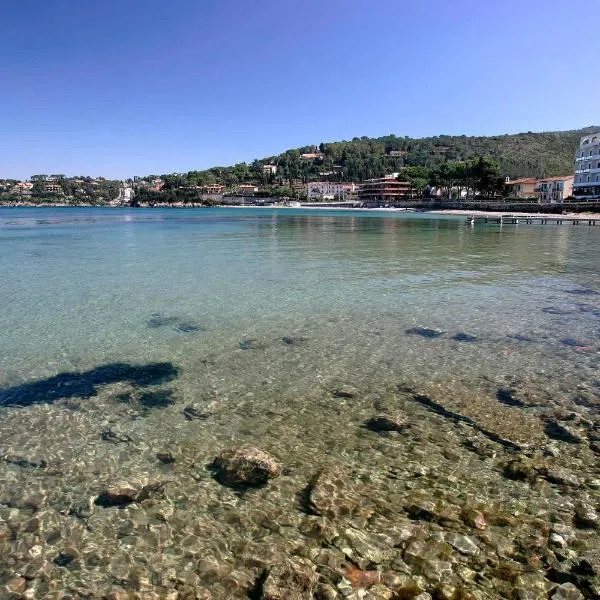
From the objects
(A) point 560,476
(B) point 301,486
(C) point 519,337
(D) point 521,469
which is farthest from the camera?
(C) point 519,337

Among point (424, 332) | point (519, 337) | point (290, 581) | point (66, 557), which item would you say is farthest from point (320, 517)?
point (519, 337)

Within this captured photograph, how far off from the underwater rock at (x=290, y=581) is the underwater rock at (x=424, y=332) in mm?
8952

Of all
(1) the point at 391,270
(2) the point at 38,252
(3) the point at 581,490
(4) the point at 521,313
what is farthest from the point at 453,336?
(2) the point at 38,252

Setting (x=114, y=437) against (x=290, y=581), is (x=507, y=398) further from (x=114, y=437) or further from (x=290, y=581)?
(x=114, y=437)

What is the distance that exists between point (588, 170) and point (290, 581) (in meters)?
130

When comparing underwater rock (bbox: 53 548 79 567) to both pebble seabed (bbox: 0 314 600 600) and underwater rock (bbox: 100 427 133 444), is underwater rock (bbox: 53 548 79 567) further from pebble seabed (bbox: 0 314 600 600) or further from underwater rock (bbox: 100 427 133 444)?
underwater rock (bbox: 100 427 133 444)

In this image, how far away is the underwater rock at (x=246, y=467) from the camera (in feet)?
19.8

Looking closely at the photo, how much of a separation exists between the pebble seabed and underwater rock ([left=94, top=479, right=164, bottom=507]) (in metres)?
0.02

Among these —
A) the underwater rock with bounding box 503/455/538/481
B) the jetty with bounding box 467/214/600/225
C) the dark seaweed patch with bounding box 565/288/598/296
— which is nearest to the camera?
the underwater rock with bounding box 503/455/538/481

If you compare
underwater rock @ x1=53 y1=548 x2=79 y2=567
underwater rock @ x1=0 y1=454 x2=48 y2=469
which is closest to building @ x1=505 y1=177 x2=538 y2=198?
underwater rock @ x1=0 y1=454 x2=48 y2=469

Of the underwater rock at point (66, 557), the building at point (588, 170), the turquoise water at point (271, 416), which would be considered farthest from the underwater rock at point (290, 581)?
the building at point (588, 170)

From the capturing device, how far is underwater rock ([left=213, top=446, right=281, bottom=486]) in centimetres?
603

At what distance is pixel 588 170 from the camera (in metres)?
109

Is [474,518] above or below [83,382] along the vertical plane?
below
